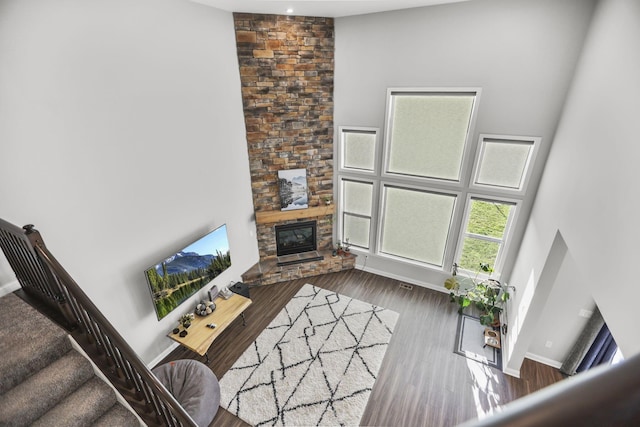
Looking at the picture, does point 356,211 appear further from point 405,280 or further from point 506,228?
point 506,228

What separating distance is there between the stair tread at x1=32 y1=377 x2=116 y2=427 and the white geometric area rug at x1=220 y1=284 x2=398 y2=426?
1932 mm

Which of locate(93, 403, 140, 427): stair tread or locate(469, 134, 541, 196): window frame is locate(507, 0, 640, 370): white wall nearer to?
locate(469, 134, 541, 196): window frame

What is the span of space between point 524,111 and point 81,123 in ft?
17.3

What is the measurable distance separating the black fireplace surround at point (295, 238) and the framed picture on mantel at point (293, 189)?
40 centimetres

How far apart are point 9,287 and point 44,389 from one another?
1.25 meters

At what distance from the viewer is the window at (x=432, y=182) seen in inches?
182

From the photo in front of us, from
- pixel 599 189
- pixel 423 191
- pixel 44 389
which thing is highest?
pixel 599 189

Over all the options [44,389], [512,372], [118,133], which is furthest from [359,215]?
[44,389]

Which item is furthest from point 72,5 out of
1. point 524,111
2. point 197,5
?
point 524,111

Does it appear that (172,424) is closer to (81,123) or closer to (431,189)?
(81,123)

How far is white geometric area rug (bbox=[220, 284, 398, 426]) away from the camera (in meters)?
3.68

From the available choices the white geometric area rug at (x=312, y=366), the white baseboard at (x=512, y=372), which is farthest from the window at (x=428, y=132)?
the white baseboard at (x=512, y=372)

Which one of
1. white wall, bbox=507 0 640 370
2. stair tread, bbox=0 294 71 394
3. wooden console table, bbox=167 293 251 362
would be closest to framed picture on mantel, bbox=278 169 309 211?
wooden console table, bbox=167 293 251 362

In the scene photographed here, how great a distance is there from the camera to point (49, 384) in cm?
208
